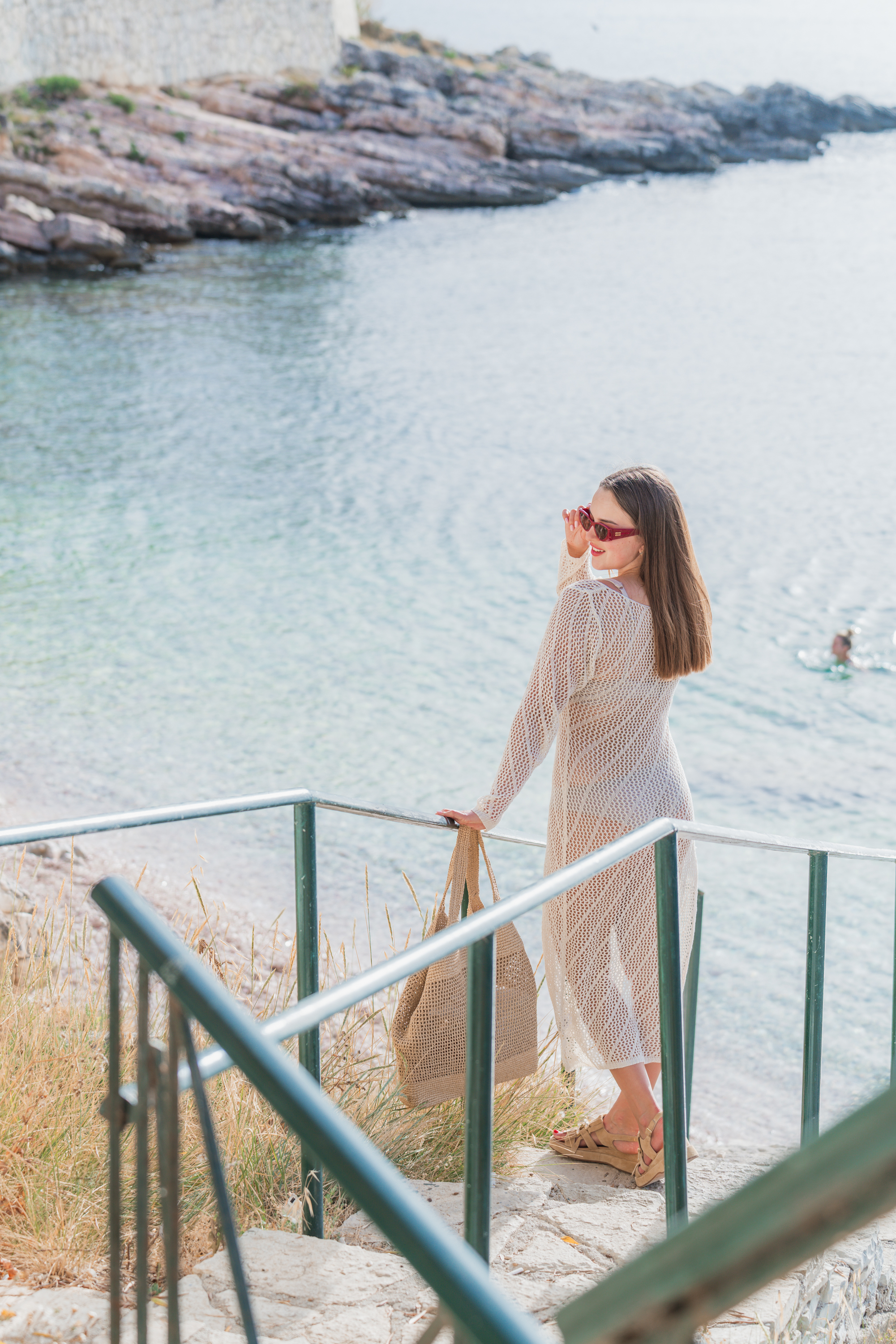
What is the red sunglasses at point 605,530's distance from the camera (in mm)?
3174

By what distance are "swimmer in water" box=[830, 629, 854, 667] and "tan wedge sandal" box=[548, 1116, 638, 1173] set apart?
814 cm

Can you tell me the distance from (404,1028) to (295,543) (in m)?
10.3

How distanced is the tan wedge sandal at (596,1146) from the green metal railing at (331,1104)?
29.8 inches

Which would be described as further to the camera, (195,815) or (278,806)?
(278,806)

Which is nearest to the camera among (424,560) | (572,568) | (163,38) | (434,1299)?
(434,1299)

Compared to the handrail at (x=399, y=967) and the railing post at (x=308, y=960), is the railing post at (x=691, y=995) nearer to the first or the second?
the railing post at (x=308, y=960)

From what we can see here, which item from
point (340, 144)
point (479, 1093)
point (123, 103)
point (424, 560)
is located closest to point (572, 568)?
point (479, 1093)

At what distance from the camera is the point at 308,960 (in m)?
2.99

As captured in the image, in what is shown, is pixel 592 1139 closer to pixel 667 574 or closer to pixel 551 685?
pixel 551 685

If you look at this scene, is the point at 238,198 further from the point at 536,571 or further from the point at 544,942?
the point at 544,942

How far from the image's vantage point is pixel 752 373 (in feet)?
69.6

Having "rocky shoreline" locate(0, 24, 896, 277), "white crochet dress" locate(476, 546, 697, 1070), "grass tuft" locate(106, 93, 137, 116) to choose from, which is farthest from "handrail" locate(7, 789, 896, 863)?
"grass tuft" locate(106, 93, 137, 116)

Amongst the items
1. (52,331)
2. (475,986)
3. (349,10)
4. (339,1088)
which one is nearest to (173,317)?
(52,331)

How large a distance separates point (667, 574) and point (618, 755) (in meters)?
0.49
